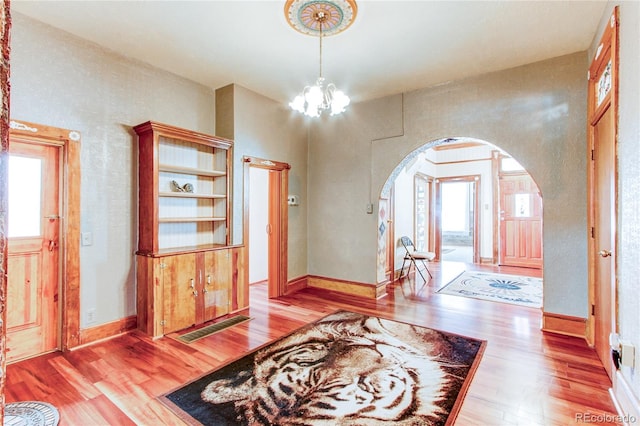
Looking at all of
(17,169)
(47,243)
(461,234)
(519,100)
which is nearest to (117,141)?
(17,169)

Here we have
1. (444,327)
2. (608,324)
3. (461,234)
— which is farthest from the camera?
(461,234)

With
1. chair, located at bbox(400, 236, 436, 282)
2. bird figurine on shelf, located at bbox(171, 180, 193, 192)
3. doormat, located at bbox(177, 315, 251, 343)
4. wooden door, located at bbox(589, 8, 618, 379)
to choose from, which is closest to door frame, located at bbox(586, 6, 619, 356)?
wooden door, located at bbox(589, 8, 618, 379)

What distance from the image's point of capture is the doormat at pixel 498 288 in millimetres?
4441

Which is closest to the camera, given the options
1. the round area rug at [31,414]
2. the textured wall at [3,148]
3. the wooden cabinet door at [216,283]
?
the textured wall at [3,148]

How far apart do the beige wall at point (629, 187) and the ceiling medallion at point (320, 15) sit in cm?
178

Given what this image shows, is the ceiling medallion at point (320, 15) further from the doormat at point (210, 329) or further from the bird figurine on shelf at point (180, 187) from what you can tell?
the doormat at point (210, 329)

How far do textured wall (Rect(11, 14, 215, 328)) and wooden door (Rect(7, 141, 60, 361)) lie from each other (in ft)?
0.76

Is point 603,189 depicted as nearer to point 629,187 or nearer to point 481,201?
point 629,187

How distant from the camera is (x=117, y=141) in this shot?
3.24 m

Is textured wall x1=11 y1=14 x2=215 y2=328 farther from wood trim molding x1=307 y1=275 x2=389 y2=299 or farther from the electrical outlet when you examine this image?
wood trim molding x1=307 y1=275 x2=389 y2=299

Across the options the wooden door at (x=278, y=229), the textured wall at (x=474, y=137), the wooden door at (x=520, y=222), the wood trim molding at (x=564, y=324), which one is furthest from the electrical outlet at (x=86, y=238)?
the wooden door at (x=520, y=222)

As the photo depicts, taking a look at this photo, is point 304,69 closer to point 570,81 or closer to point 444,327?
point 570,81

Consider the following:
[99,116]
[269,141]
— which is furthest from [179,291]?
[269,141]

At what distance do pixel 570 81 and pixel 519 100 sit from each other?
1.53 feet
